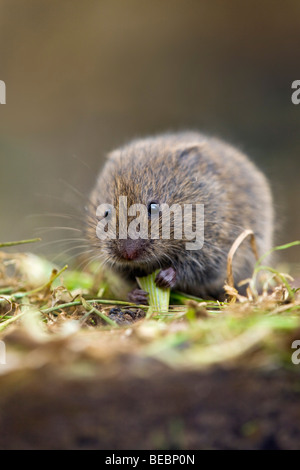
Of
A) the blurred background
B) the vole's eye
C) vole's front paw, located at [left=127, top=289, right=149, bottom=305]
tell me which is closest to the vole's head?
the vole's eye

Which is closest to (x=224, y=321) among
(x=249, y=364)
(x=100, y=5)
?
(x=249, y=364)

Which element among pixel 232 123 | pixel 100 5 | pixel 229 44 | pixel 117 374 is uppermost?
pixel 100 5

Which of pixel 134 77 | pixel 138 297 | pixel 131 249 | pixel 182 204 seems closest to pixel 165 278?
pixel 138 297

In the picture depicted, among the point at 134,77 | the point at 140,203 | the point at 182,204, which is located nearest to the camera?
the point at 140,203

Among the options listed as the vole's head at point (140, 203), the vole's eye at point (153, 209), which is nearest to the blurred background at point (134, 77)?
the vole's head at point (140, 203)

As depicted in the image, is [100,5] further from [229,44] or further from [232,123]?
[232,123]

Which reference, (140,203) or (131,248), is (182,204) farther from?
(131,248)
